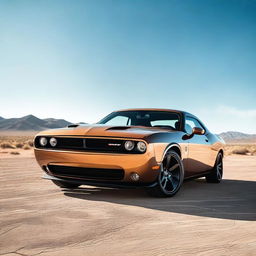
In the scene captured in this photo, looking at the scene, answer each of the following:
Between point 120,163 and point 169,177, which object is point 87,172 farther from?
point 169,177

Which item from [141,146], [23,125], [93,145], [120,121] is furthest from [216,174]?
[23,125]

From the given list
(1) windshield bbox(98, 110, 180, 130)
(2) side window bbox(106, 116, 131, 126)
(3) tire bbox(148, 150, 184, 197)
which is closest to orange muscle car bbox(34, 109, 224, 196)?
(3) tire bbox(148, 150, 184, 197)

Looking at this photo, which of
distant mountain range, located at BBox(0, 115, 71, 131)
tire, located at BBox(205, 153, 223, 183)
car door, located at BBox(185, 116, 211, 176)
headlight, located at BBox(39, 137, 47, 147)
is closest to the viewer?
headlight, located at BBox(39, 137, 47, 147)

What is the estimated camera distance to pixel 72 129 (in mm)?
5406

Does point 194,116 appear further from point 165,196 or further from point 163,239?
point 163,239

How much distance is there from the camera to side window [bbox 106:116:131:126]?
675 cm

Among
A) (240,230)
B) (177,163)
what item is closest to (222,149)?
(177,163)

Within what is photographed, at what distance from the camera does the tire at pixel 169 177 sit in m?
5.18

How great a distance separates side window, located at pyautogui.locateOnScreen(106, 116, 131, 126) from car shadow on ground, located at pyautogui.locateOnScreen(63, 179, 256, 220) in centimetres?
135

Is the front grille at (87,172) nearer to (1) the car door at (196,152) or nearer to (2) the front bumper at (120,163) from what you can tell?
(2) the front bumper at (120,163)

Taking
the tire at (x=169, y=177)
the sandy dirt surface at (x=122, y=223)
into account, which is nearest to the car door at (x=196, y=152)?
the tire at (x=169, y=177)

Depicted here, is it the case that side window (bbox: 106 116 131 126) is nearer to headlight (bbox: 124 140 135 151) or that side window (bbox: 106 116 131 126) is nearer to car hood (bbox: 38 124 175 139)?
car hood (bbox: 38 124 175 139)

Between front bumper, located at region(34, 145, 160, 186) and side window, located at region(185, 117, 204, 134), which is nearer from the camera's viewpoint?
front bumper, located at region(34, 145, 160, 186)

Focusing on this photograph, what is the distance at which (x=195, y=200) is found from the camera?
5219mm
